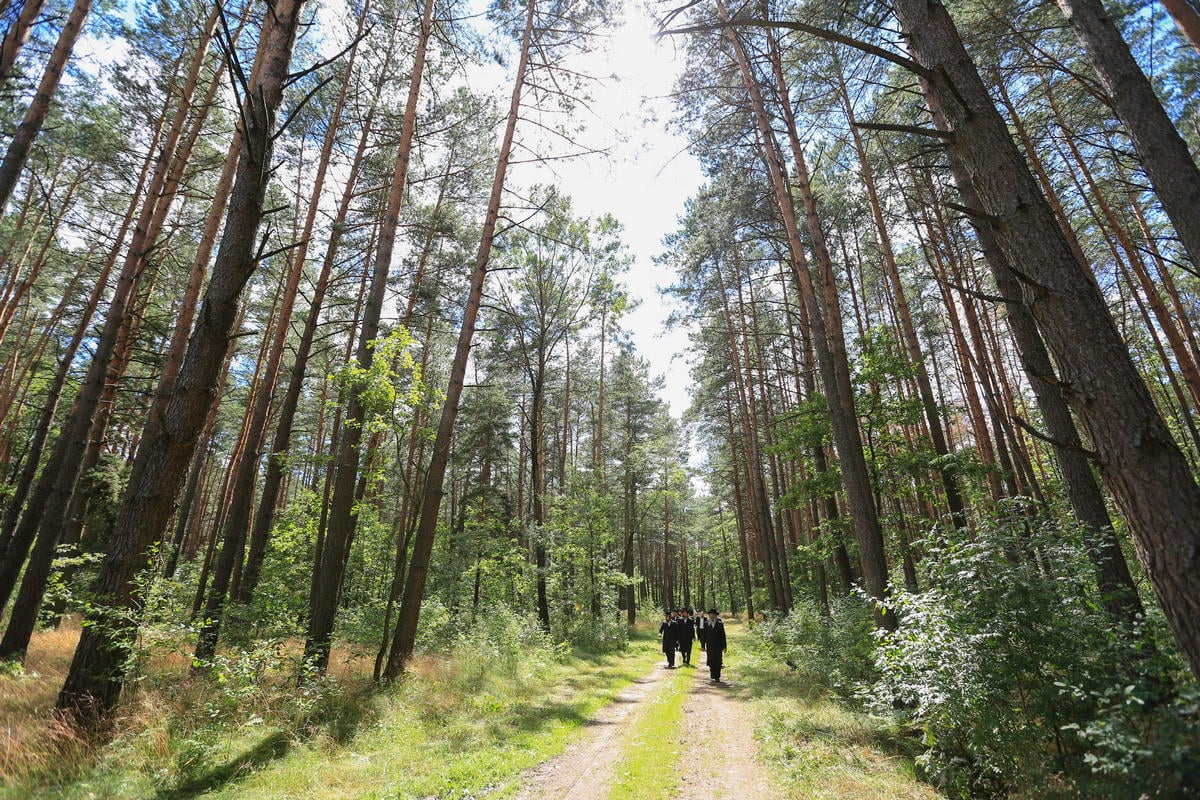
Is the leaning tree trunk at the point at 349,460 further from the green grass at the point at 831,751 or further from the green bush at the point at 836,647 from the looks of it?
the green bush at the point at 836,647

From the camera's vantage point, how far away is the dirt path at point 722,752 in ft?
16.5

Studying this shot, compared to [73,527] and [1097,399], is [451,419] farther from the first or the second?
[73,527]

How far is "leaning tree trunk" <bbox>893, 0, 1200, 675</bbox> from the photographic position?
2.11 meters

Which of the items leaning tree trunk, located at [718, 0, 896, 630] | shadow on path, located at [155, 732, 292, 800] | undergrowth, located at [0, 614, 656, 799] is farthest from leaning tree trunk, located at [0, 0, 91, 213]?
leaning tree trunk, located at [718, 0, 896, 630]

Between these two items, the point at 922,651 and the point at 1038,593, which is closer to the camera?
the point at 1038,593

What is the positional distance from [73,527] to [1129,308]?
32089mm

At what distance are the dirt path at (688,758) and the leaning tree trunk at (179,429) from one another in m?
4.20

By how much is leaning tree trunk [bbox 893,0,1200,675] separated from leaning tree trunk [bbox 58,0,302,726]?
5406 millimetres

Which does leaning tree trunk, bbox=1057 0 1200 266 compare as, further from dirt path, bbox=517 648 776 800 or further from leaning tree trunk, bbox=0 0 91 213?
leaning tree trunk, bbox=0 0 91 213

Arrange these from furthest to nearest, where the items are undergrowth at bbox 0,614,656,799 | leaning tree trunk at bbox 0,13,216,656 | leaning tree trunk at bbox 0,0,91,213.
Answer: leaning tree trunk at bbox 0,13,216,656 < leaning tree trunk at bbox 0,0,91,213 < undergrowth at bbox 0,614,656,799

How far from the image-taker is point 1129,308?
16625 mm

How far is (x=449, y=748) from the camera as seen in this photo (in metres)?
6.00

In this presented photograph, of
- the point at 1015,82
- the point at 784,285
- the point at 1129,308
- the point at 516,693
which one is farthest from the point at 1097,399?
the point at 1129,308

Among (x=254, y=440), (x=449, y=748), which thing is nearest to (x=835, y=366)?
(x=449, y=748)
